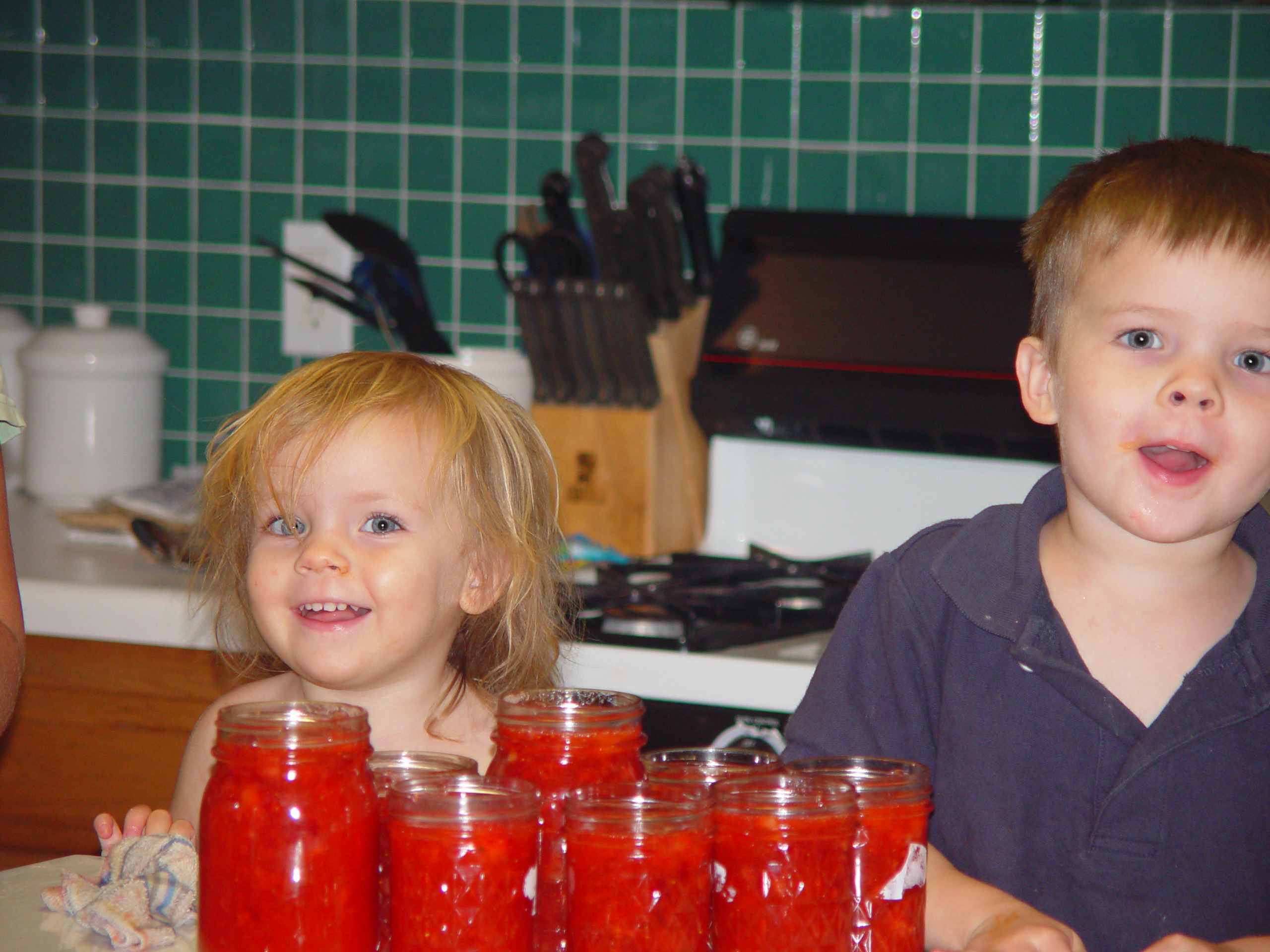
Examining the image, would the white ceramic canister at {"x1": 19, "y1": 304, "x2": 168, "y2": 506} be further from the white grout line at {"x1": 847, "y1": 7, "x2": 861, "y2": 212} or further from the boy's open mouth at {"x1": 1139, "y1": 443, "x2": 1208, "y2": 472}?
the boy's open mouth at {"x1": 1139, "y1": 443, "x2": 1208, "y2": 472}

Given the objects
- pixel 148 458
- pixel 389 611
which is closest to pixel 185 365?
pixel 148 458

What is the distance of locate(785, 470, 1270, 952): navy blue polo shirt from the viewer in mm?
859

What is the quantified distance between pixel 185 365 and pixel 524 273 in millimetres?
673

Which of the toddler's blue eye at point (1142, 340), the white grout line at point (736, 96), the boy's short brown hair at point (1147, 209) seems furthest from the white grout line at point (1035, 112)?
the toddler's blue eye at point (1142, 340)

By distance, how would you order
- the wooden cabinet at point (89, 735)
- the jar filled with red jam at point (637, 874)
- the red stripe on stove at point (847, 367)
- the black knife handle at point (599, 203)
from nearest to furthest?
1. the jar filled with red jam at point (637, 874)
2. the wooden cabinet at point (89, 735)
3. the red stripe on stove at point (847, 367)
4. the black knife handle at point (599, 203)

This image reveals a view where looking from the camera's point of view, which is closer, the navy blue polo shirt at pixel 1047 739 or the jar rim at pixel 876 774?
the jar rim at pixel 876 774

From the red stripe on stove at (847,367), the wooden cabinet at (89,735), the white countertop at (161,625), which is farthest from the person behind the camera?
the red stripe on stove at (847,367)

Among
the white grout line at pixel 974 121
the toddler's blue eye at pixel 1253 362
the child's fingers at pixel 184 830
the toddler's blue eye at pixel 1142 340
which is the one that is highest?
the white grout line at pixel 974 121

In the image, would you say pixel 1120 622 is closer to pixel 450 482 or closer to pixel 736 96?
pixel 450 482

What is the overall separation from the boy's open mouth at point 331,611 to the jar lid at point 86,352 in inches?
51.3

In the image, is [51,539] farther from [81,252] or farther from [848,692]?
[848,692]

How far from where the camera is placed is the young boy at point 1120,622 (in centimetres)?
85

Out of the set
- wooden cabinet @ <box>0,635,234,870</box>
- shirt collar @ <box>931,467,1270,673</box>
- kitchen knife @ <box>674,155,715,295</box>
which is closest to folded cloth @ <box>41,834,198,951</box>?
shirt collar @ <box>931,467,1270,673</box>

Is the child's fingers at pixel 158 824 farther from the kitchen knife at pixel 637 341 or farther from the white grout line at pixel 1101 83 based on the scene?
the white grout line at pixel 1101 83
